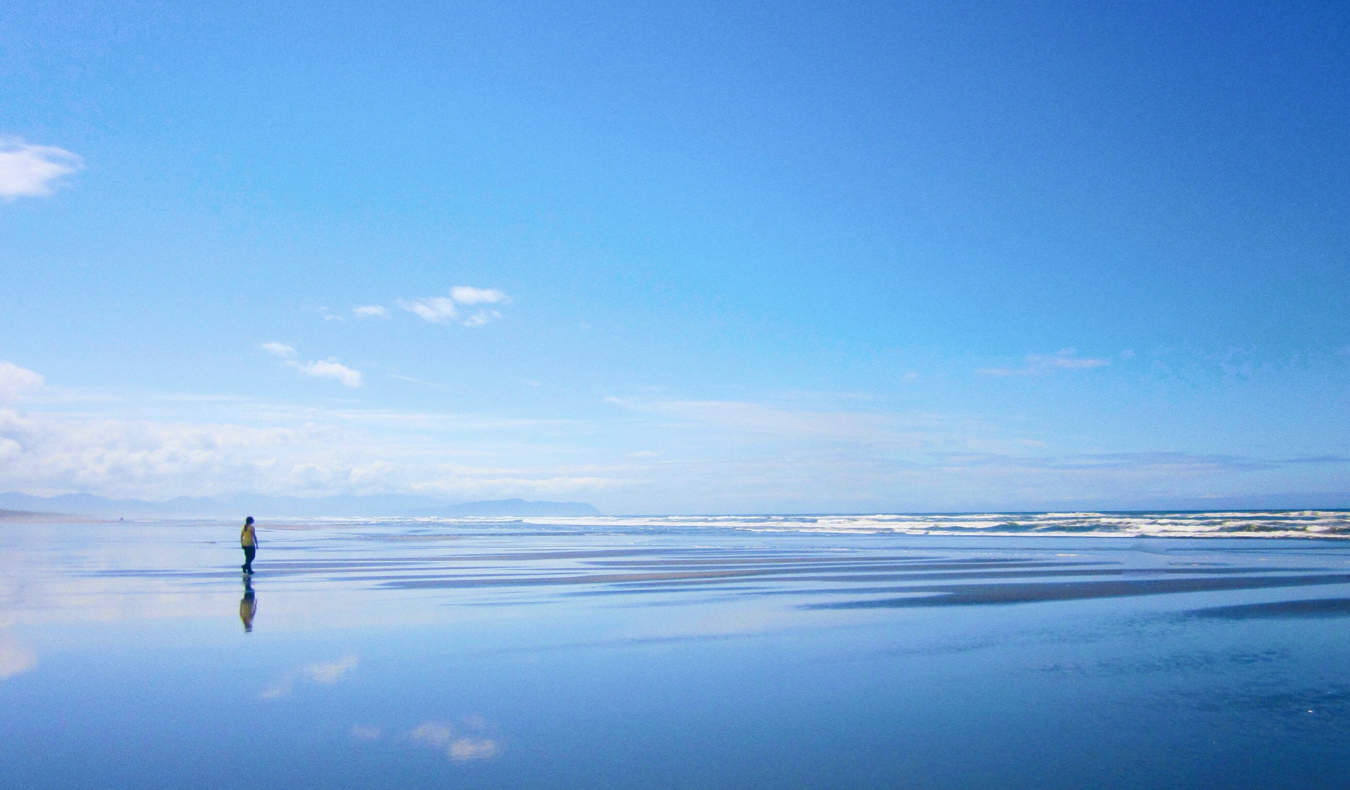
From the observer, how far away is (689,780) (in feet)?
21.0

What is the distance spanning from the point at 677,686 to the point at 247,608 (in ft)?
34.0

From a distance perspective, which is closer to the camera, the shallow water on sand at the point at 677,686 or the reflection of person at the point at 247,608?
the shallow water on sand at the point at 677,686

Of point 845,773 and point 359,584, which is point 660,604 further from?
point 845,773

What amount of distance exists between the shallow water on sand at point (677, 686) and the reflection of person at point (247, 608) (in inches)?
4.9

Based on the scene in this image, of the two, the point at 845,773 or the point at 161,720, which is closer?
the point at 845,773

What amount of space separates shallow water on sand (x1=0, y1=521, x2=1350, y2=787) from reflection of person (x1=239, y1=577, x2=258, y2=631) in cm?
12

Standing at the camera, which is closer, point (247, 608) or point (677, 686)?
point (677, 686)

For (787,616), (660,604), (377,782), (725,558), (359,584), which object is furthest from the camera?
(725,558)

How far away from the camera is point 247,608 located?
16156 millimetres

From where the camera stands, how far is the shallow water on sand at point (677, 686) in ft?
22.1

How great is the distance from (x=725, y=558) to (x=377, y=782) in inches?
1072

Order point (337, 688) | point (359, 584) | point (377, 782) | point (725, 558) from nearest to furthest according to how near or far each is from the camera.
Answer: point (377, 782), point (337, 688), point (359, 584), point (725, 558)

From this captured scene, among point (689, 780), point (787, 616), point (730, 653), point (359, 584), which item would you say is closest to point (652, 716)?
point (689, 780)

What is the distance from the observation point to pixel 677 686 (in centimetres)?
966
